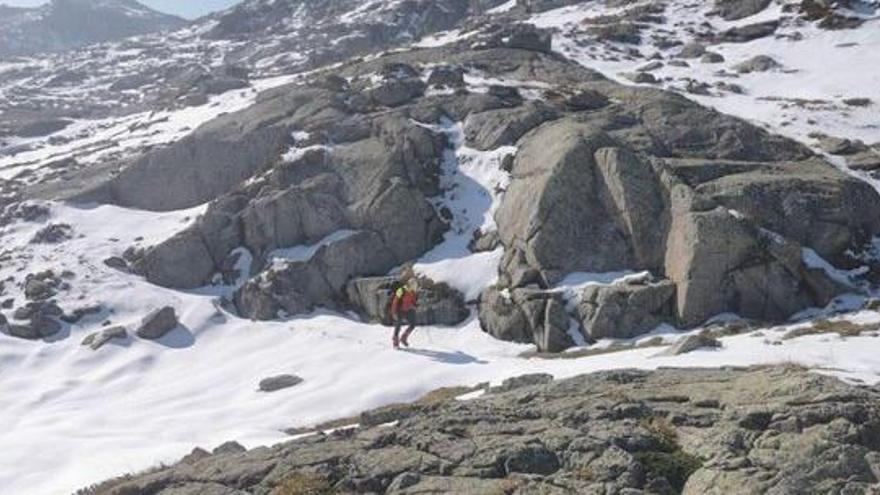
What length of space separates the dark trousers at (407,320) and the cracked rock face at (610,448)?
12.0 meters

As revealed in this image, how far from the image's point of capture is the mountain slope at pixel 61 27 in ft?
585

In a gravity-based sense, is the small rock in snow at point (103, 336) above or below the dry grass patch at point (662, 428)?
below

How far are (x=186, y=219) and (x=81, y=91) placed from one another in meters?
73.8

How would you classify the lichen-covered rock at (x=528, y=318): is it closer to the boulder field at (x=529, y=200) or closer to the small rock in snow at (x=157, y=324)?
the boulder field at (x=529, y=200)

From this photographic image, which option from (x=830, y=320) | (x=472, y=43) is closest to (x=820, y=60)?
(x=472, y=43)

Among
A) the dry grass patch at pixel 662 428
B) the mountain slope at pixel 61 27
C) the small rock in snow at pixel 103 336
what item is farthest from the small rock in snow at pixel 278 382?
the mountain slope at pixel 61 27

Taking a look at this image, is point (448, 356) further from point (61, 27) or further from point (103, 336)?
point (61, 27)

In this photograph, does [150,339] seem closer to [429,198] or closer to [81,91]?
[429,198]

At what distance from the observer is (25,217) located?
37219 mm

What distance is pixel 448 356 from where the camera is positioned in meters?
24.0

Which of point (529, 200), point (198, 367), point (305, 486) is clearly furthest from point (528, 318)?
point (305, 486)

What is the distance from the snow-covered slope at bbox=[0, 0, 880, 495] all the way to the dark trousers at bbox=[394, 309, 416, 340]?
0.66 metres

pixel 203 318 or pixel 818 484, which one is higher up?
pixel 818 484

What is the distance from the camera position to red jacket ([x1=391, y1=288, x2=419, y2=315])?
25922 mm
